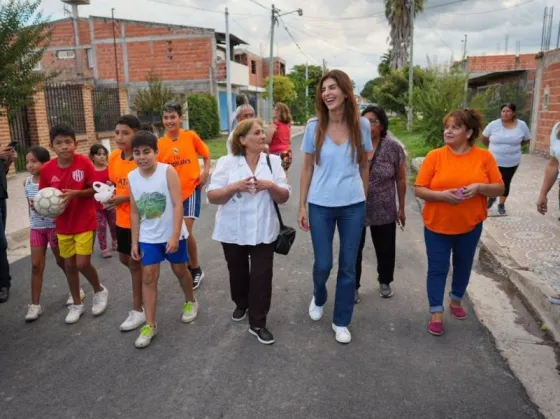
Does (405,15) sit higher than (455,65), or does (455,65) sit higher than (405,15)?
(405,15)

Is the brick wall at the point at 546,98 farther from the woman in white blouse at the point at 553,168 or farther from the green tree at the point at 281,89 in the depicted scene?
the green tree at the point at 281,89

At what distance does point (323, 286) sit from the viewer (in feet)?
13.4

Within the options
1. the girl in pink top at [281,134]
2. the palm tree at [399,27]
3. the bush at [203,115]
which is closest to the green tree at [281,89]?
the palm tree at [399,27]

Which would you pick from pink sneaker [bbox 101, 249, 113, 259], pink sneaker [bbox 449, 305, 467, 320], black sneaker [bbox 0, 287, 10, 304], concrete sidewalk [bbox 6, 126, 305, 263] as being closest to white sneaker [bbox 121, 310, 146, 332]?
black sneaker [bbox 0, 287, 10, 304]

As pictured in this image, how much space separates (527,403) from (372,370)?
0.95 metres

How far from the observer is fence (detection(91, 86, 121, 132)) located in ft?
58.0

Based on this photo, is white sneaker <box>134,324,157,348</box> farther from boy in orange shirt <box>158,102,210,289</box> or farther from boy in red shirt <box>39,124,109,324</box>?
boy in orange shirt <box>158,102,210,289</box>

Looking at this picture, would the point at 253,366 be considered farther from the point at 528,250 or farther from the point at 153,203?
the point at 528,250

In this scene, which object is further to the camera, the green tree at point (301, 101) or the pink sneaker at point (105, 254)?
the green tree at point (301, 101)

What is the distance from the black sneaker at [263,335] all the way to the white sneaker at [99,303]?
1465mm

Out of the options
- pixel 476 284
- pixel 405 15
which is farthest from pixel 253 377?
pixel 405 15

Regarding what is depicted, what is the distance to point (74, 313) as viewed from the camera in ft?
13.9

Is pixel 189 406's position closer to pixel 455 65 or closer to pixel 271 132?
pixel 271 132

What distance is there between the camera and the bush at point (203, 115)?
24.8 metres
